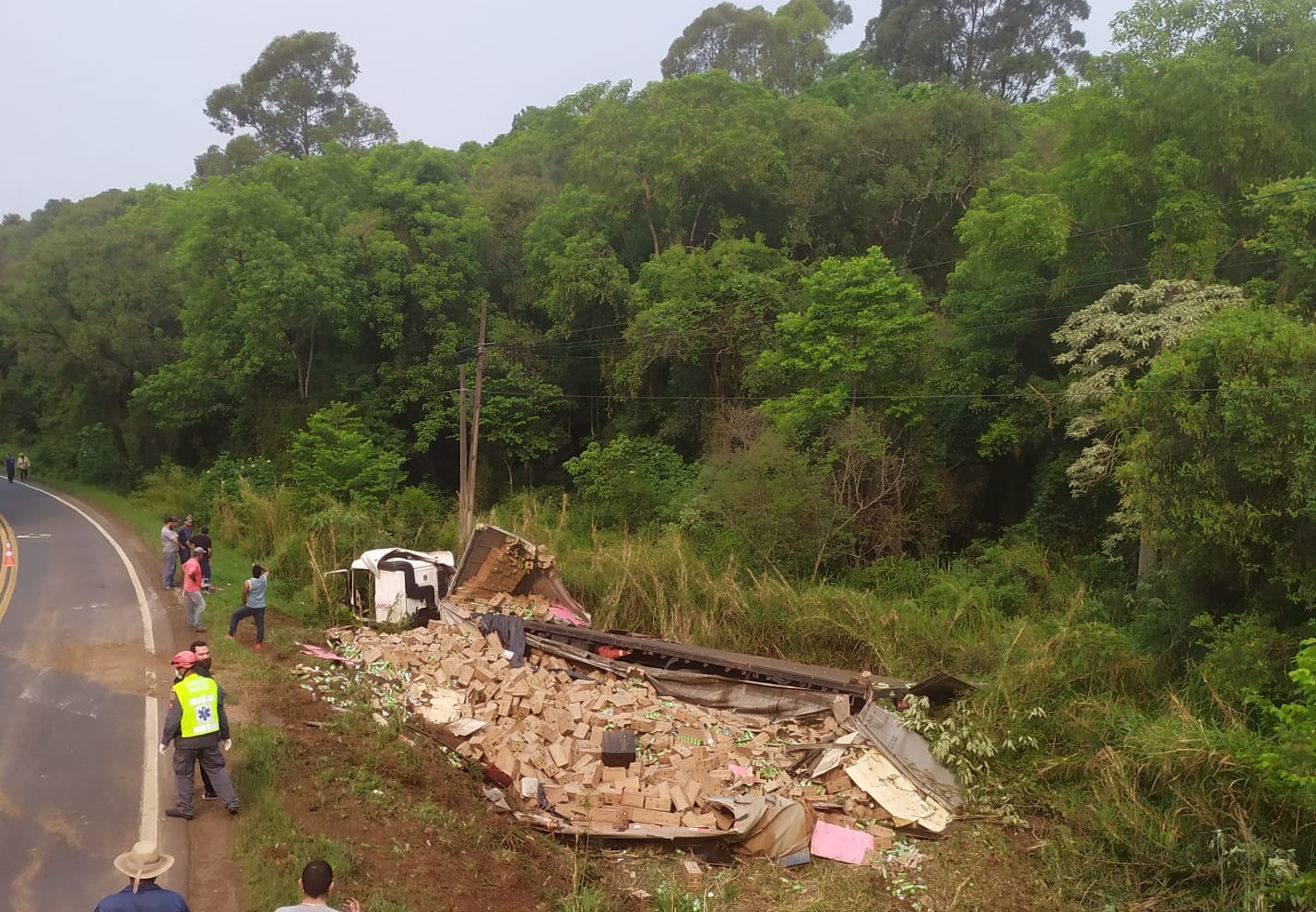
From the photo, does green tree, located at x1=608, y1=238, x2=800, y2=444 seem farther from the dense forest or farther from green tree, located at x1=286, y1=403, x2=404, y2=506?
green tree, located at x1=286, y1=403, x2=404, y2=506

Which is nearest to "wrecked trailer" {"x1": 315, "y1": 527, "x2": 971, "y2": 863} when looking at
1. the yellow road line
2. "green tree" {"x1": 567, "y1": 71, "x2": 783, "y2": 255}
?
the yellow road line

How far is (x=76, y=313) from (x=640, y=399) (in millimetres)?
22143

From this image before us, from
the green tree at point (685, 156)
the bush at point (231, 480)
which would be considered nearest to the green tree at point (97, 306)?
the bush at point (231, 480)

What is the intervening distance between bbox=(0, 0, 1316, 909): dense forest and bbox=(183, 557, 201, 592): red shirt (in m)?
9.52

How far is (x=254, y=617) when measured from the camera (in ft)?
45.7

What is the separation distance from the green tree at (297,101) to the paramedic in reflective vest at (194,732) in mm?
47024

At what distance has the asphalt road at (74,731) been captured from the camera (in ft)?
24.3

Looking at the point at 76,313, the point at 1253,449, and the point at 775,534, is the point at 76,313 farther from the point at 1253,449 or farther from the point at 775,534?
the point at 1253,449

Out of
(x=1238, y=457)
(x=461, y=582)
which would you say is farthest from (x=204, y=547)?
(x=1238, y=457)

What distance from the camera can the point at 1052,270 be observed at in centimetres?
2189

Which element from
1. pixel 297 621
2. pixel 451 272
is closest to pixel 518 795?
pixel 297 621

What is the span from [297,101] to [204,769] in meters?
50.2

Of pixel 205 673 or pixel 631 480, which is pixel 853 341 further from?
pixel 205 673

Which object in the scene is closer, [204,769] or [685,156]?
[204,769]
